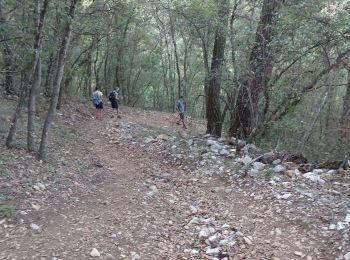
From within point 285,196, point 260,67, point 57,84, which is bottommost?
point 285,196

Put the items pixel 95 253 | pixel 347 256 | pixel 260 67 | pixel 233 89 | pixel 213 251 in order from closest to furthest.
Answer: pixel 347 256 < pixel 95 253 < pixel 213 251 < pixel 260 67 < pixel 233 89

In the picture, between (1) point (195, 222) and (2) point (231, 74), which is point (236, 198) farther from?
(2) point (231, 74)

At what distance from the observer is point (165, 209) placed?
7.04 meters

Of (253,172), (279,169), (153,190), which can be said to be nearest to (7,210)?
(153,190)

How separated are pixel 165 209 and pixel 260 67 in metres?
4.30

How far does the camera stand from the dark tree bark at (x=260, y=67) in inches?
364

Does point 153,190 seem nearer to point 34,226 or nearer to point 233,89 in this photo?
point 34,226

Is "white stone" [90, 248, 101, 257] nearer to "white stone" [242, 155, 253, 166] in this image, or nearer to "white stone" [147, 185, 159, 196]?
"white stone" [147, 185, 159, 196]

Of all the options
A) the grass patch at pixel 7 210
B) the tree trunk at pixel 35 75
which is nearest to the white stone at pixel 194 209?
the grass patch at pixel 7 210

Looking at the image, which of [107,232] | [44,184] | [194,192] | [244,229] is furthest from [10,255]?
[194,192]

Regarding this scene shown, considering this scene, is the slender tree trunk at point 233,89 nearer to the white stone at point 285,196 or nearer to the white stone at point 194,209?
the white stone at point 285,196

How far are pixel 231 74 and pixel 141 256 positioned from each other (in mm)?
6338

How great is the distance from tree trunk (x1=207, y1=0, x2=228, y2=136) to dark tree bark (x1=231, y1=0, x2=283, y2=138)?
1.23m

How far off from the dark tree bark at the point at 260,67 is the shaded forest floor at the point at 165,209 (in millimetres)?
1328
